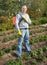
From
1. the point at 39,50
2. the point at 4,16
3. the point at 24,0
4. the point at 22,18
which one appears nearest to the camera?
the point at 22,18

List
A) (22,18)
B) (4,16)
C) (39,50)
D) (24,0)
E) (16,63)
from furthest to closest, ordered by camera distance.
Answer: (24,0), (4,16), (39,50), (22,18), (16,63)

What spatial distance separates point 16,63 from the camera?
9000 mm

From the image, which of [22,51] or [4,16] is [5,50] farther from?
[4,16]

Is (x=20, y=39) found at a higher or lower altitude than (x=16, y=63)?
higher

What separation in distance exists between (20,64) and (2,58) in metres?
0.96

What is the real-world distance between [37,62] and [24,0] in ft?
50.9

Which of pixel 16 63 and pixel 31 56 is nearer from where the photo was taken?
pixel 16 63

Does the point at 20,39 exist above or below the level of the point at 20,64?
above


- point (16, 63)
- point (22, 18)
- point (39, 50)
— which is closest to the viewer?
point (16, 63)

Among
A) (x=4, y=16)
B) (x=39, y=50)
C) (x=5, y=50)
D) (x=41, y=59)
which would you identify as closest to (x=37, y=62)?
(x=41, y=59)

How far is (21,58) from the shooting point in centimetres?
956

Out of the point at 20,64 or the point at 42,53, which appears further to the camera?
the point at 42,53

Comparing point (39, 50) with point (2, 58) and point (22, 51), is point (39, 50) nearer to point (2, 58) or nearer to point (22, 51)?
point (22, 51)

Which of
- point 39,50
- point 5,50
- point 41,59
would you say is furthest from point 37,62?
point 5,50
